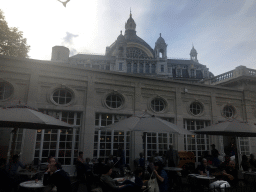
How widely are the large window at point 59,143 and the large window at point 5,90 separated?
207cm

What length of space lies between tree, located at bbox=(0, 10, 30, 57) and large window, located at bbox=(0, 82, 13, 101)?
11.3m

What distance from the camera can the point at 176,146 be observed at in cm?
1337

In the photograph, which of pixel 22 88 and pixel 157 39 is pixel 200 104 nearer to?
pixel 22 88

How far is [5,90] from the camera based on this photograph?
10.6 metres

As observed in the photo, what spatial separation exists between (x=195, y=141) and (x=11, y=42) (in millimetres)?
20297

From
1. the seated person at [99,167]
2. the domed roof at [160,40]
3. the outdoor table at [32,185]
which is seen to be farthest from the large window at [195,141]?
the domed roof at [160,40]

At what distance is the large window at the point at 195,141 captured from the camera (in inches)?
552

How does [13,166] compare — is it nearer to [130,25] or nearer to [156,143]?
[156,143]

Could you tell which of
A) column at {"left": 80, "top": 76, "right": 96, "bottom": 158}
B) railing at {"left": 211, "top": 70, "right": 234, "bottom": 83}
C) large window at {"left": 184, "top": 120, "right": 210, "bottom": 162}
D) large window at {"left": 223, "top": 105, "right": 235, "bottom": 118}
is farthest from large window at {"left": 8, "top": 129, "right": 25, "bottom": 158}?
railing at {"left": 211, "top": 70, "right": 234, "bottom": 83}

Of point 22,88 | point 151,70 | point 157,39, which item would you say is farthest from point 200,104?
point 157,39

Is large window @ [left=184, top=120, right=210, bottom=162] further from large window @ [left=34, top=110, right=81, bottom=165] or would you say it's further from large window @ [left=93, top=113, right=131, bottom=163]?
large window @ [left=34, top=110, right=81, bottom=165]

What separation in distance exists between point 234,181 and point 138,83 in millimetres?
8225

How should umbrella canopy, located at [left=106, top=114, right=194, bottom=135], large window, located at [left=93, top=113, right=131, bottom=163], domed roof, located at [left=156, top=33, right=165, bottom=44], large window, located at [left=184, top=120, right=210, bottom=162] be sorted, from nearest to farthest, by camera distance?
umbrella canopy, located at [left=106, top=114, right=194, bottom=135]
large window, located at [left=93, top=113, right=131, bottom=163]
large window, located at [left=184, top=120, right=210, bottom=162]
domed roof, located at [left=156, top=33, right=165, bottom=44]

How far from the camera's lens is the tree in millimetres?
19484
